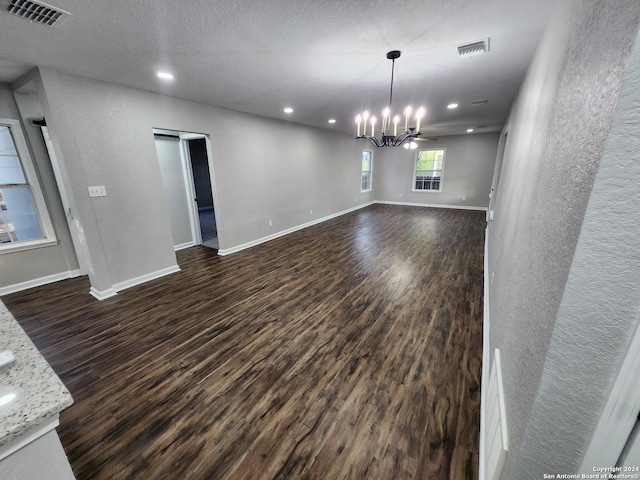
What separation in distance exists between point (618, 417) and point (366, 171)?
363 inches

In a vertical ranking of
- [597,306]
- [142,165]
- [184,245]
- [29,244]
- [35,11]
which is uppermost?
[35,11]

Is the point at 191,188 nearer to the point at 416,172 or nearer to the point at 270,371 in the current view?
the point at 270,371

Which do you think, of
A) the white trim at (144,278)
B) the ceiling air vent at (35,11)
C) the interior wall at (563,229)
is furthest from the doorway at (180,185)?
the interior wall at (563,229)

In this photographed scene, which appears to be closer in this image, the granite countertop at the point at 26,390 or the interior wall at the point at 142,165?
the granite countertop at the point at 26,390

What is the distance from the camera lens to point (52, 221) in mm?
3402

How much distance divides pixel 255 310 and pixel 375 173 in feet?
27.4

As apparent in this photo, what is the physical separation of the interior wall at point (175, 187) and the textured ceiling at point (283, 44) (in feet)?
4.82

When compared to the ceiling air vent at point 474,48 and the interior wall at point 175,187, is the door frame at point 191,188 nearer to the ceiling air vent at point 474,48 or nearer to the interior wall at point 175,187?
the interior wall at point 175,187

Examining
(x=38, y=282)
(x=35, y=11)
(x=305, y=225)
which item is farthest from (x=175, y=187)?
(x=35, y=11)

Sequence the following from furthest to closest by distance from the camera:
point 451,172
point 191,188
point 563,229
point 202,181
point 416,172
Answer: point 416,172
point 202,181
point 451,172
point 191,188
point 563,229

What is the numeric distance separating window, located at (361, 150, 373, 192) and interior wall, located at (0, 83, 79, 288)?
7861 millimetres

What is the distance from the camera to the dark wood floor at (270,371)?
4.54 feet

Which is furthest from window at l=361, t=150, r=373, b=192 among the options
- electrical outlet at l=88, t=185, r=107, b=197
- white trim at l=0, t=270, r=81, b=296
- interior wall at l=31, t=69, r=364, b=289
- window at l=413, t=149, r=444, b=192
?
white trim at l=0, t=270, r=81, b=296

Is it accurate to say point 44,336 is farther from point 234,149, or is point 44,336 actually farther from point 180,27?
point 234,149
